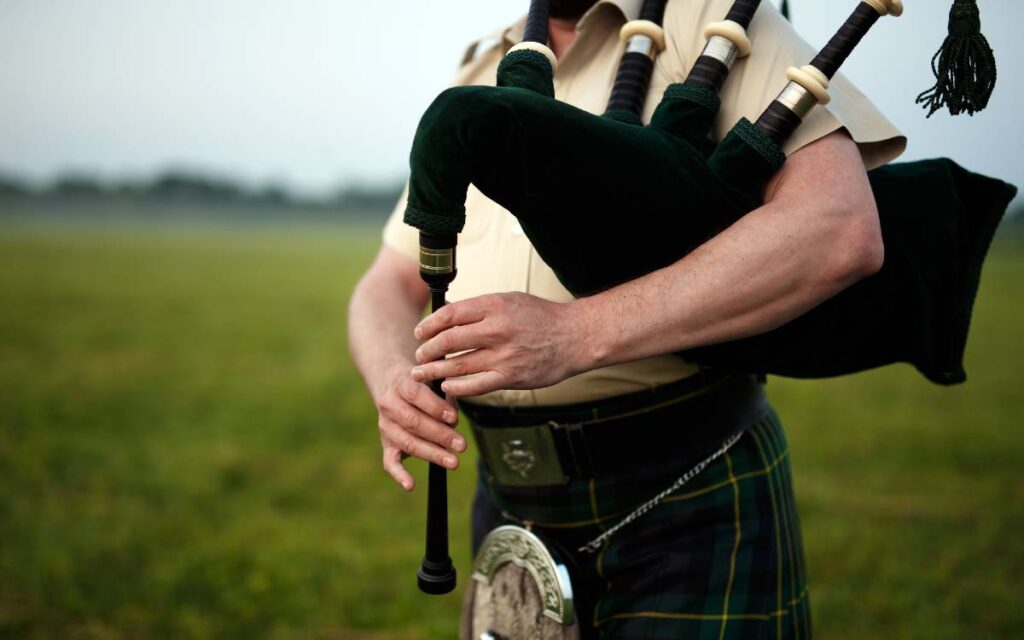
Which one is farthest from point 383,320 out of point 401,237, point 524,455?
point 524,455

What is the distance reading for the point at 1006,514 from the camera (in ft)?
14.3

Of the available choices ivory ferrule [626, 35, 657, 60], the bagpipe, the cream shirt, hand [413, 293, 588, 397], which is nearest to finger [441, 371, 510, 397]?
hand [413, 293, 588, 397]

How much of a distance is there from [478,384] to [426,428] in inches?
6.5

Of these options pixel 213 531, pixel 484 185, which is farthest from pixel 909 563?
pixel 484 185

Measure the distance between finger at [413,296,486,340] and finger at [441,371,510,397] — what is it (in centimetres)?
7

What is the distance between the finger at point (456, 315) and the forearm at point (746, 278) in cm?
13

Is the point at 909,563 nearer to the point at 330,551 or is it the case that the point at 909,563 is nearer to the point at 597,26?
the point at 330,551

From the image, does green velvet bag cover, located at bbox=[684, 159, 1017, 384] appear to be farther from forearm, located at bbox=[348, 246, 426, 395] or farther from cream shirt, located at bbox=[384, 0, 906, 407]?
forearm, located at bbox=[348, 246, 426, 395]

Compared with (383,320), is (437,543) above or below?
below

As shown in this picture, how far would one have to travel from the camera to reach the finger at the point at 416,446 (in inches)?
49.1

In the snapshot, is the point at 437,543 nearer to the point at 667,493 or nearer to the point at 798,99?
→ the point at 667,493

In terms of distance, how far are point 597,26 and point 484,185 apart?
0.57 metres

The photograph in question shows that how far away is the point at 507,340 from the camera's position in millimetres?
1113

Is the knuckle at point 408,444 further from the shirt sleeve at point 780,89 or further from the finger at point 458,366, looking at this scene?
the shirt sleeve at point 780,89
